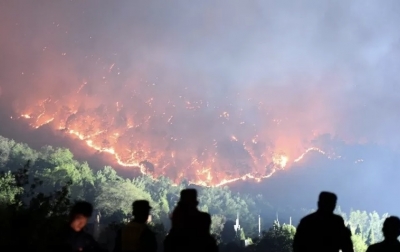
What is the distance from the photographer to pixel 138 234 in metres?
5.92

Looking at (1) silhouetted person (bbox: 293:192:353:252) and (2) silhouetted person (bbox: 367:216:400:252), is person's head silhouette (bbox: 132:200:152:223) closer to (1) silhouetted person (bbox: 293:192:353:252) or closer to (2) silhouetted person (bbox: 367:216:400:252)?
(1) silhouetted person (bbox: 293:192:353:252)

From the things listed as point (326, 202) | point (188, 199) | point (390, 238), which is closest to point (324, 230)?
point (326, 202)

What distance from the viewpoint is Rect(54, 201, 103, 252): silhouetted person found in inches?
208

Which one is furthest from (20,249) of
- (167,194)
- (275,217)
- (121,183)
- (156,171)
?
(275,217)

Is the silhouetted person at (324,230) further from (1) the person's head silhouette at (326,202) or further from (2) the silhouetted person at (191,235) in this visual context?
(2) the silhouetted person at (191,235)

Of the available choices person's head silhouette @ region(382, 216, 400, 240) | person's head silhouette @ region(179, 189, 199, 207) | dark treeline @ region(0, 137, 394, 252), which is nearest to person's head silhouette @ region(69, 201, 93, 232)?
person's head silhouette @ region(179, 189, 199, 207)

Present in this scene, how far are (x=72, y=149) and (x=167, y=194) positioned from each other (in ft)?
104

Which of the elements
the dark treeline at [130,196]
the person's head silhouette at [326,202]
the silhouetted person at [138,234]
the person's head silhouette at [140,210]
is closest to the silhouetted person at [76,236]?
the silhouetted person at [138,234]

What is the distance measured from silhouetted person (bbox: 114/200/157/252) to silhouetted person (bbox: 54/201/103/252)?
1.72ft

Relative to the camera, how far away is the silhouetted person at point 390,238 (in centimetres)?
640

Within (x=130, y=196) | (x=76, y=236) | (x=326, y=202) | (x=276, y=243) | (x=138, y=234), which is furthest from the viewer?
(x=130, y=196)

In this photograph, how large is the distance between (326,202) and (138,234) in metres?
2.58

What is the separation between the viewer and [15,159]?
11844 centimetres

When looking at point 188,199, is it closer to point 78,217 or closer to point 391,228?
point 78,217
